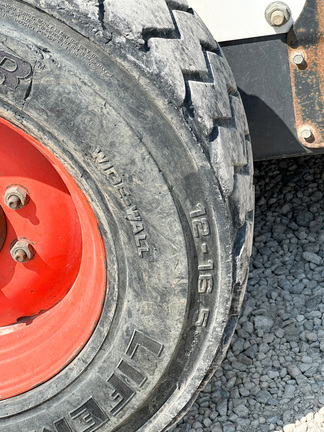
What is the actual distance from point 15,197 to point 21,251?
0.14 metres

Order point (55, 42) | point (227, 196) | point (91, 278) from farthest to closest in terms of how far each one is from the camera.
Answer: point (91, 278), point (227, 196), point (55, 42)

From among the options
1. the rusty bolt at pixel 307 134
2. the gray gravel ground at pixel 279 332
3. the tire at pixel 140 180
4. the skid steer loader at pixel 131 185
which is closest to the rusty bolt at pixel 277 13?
the skid steer loader at pixel 131 185

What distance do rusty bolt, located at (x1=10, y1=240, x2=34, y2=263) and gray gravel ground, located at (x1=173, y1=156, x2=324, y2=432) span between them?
0.67 meters

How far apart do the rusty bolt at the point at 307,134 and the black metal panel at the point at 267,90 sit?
0.02 meters

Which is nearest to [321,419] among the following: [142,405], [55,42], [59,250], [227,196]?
[142,405]

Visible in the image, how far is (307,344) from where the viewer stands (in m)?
1.93

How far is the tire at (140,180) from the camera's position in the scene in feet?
4.13

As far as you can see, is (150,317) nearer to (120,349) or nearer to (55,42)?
(120,349)

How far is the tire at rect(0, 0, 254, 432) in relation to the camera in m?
1.26

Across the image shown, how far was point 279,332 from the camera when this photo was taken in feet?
6.48

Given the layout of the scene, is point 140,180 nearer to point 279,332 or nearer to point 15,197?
point 15,197

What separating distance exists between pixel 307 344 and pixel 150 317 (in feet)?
2.37

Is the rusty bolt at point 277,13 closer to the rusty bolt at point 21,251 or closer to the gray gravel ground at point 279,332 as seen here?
the rusty bolt at point 21,251

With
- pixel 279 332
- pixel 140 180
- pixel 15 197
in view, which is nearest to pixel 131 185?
pixel 140 180
